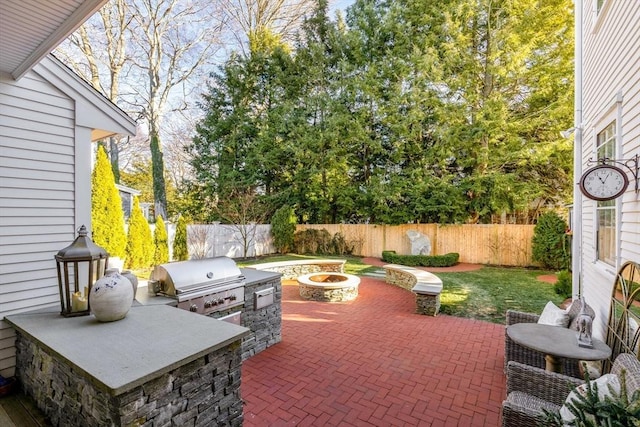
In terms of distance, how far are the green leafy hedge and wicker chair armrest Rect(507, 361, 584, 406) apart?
9.30 metres

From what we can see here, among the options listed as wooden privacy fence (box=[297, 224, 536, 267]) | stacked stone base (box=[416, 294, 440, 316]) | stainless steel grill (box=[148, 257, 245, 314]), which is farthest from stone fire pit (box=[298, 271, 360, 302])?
wooden privacy fence (box=[297, 224, 536, 267])

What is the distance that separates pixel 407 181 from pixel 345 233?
3678 millimetres

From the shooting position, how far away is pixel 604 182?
3.33 metres

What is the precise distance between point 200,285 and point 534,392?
343 centimetres

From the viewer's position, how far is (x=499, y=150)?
12.3 m

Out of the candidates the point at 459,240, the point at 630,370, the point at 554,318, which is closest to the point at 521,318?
the point at 554,318

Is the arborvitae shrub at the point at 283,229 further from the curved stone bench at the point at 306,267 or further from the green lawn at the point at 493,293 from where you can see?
the curved stone bench at the point at 306,267

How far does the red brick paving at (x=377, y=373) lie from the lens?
119 inches

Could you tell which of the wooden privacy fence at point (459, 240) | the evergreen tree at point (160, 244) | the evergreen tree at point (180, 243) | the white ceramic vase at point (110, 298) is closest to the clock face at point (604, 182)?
the white ceramic vase at point (110, 298)

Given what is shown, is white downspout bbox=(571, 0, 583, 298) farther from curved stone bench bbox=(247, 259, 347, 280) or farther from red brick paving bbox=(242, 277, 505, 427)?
curved stone bench bbox=(247, 259, 347, 280)

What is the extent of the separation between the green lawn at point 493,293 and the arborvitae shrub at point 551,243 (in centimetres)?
44

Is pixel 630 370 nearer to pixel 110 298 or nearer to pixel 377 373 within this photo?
pixel 377 373

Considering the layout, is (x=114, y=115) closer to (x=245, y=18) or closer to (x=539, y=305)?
(x=539, y=305)

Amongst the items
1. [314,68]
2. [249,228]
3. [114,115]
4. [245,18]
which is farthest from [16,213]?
[245,18]
